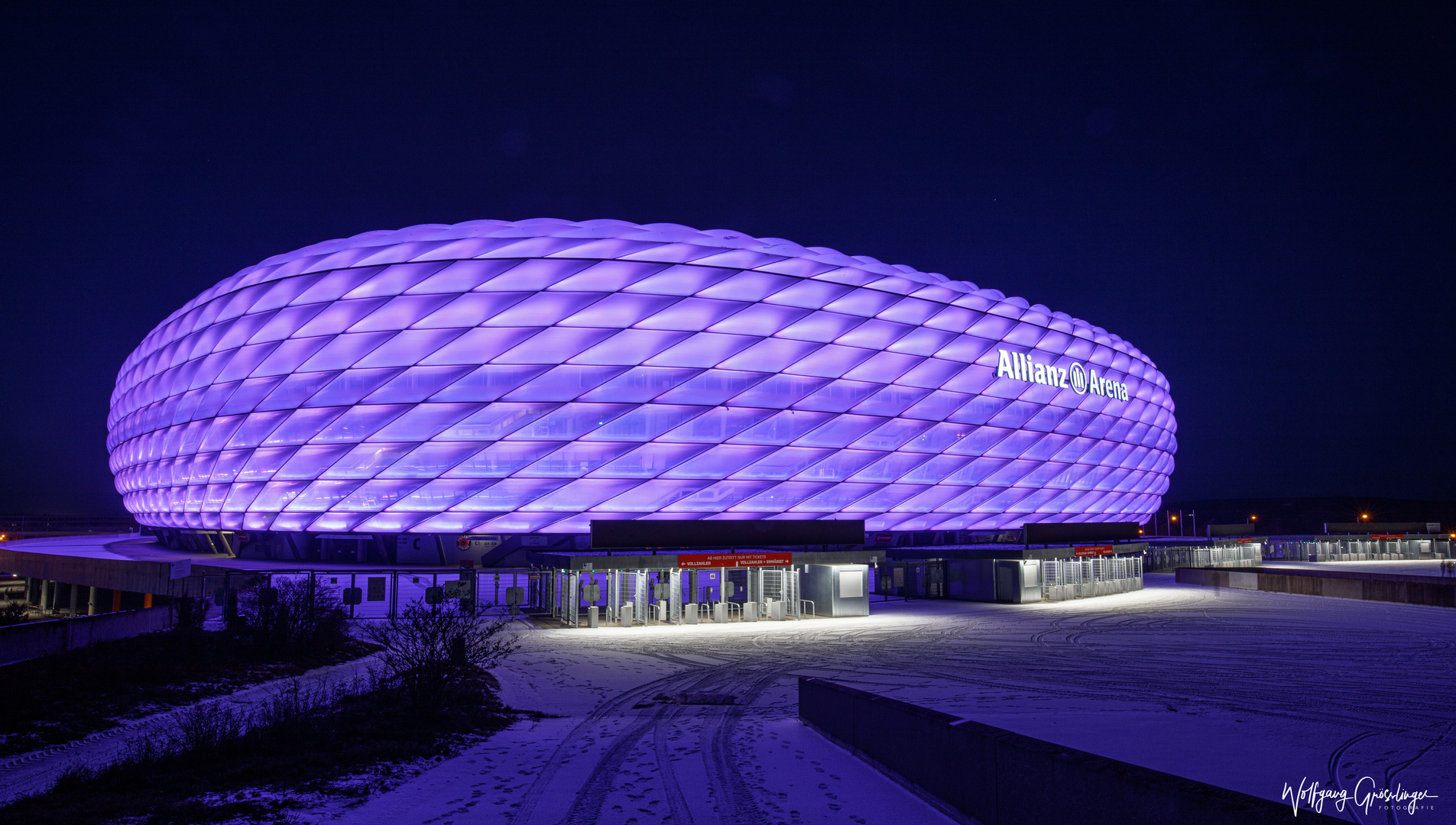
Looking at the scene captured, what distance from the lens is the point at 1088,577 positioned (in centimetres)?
3631

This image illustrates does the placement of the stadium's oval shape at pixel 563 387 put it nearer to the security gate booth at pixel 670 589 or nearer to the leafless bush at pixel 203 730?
the security gate booth at pixel 670 589

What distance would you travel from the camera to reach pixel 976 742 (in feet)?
20.3

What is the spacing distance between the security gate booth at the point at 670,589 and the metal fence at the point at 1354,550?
5635 cm

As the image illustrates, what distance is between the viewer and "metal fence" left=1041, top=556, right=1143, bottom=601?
3375 centimetres

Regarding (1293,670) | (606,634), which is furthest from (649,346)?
(1293,670)

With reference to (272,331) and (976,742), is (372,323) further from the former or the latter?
(976,742)

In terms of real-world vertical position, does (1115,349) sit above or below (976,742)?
above

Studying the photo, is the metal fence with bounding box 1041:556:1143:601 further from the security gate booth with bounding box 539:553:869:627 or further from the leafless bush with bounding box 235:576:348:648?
the leafless bush with bounding box 235:576:348:648

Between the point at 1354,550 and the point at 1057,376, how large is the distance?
3716cm

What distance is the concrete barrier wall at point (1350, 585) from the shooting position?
2745 centimetres

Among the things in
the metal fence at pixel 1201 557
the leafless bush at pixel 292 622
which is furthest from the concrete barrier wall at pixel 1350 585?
the leafless bush at pixel 292 622

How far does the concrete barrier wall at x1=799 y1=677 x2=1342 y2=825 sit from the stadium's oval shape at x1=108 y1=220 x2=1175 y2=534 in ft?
93.8

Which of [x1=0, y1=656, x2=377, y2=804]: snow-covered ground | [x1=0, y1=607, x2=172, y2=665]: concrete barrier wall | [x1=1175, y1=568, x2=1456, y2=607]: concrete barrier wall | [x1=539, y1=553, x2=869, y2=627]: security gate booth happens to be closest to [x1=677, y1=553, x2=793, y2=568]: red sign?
[x1=539, y1=553, x2=869, y2=627]: security gate booth

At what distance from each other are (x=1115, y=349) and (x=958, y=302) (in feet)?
62.6
